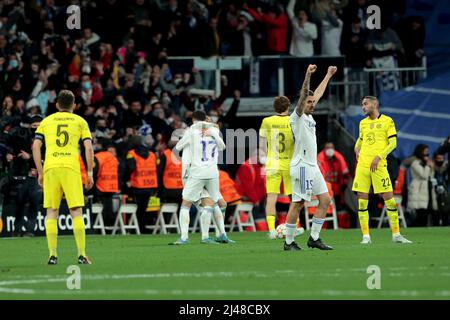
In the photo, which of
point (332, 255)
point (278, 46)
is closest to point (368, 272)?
point (332, 255)

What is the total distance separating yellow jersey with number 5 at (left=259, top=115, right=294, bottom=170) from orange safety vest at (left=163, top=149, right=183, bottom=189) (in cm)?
618

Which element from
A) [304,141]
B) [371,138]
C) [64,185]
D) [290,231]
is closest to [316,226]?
[290,231]

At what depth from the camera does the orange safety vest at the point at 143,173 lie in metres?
31.0

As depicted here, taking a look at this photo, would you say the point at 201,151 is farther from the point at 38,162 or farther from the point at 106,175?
the point at 106,175

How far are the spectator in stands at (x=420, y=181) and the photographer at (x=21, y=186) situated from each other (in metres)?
9.28

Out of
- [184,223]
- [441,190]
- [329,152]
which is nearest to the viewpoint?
[184,223]

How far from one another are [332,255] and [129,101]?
15239mm

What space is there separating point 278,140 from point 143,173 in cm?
660

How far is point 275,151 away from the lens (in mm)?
25266

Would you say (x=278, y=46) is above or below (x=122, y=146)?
above

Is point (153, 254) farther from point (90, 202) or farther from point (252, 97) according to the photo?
point (252, 97)

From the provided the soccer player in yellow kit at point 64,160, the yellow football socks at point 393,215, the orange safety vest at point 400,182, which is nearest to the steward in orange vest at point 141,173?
the orange safety vest at point 400,182

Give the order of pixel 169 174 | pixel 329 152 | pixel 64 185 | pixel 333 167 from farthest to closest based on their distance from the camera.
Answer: pixel 333 167 → pixel 329 152 → pixel 169 174 → pixel 64 185

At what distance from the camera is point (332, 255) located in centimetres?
1909
